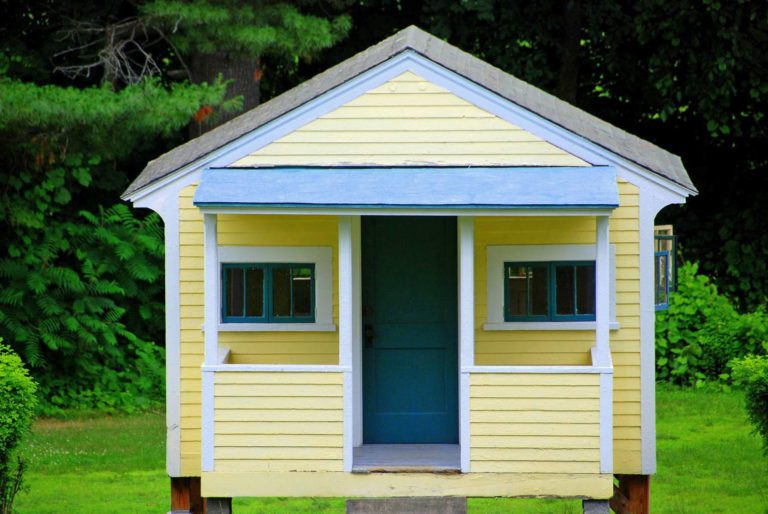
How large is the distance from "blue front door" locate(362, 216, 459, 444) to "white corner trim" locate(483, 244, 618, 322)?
32 cm

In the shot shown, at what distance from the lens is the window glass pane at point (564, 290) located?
35.5 ft

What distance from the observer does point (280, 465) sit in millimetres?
9781

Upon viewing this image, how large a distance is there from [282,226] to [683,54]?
1068 cm

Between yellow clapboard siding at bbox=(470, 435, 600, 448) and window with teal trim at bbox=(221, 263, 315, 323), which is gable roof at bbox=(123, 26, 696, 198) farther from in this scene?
yellow clapboard siding at bbox=(470, 435, 600, 448)

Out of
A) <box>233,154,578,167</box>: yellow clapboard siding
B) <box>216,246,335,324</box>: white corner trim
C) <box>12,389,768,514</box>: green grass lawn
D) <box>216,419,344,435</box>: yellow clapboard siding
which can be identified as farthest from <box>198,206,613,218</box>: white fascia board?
<box>12,389,768,514</box>: green grass lawn

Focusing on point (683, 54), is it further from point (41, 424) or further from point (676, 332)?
point (41, 424)

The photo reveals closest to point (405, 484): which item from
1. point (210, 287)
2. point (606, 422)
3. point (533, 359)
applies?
point (606, 422)

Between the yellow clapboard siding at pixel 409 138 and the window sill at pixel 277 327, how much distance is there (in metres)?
1.46

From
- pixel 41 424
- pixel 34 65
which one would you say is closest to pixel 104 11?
pixel 34 65

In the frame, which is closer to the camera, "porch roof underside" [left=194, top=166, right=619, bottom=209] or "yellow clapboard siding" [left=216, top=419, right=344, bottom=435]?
"porch roof underside" [left=194, top=166, right=619, bottom=209]

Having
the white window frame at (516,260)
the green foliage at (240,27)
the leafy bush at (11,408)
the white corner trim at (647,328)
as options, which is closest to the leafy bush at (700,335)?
the green foliage at (240,27)

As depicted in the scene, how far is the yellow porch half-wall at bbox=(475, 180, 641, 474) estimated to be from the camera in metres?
10.4

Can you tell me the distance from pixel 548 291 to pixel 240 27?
7.98 metres

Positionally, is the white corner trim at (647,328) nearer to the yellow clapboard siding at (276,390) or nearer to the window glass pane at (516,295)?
the window glass pane at (516,295)
